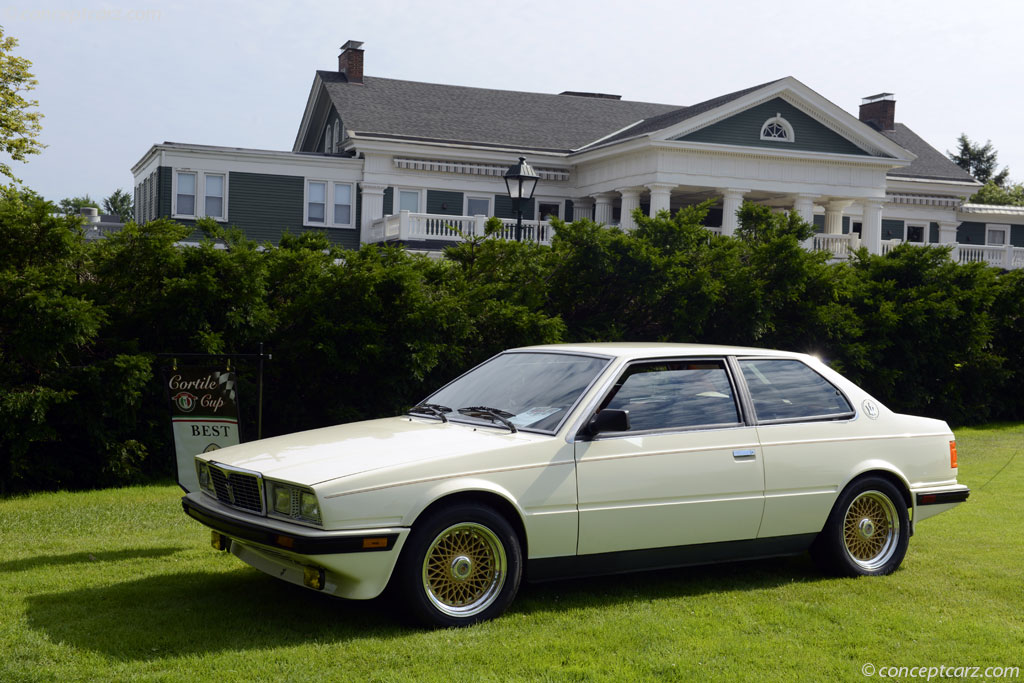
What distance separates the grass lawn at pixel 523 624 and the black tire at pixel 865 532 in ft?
0.55

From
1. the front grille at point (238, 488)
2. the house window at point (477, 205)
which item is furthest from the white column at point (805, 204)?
the front grille at point (238, 488)

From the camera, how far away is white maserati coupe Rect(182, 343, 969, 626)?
5.75m

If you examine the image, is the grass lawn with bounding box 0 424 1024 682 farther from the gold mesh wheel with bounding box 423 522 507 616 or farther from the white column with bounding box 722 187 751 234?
the white column with bounding box 722 187 751 234

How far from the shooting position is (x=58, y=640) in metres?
5.55

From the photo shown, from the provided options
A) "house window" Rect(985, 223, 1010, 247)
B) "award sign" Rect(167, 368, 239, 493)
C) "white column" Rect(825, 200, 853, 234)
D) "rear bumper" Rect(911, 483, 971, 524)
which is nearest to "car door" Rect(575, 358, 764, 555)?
"rear bumper" Rect(911, 483, 971, 524)

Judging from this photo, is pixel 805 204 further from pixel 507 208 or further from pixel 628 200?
pixel 507 208

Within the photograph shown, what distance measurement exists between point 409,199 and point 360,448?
3057cm

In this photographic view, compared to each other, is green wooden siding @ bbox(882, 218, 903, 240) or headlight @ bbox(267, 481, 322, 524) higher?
green wooden siding @ bbox(882, 218, 903, 240)

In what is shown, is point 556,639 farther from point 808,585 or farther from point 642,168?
point 642,168

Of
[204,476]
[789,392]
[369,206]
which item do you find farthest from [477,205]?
[204,476]

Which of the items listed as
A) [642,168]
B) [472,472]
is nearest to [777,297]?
[472,472]

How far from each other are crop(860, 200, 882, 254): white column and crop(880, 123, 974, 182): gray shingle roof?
4.36m

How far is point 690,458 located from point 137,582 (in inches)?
144

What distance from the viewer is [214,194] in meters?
34.2
